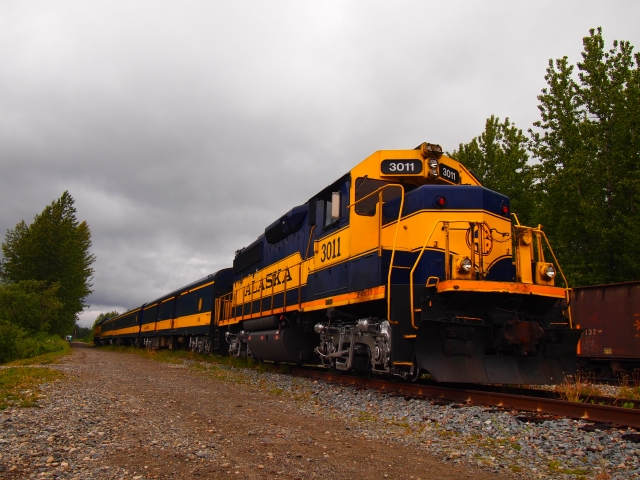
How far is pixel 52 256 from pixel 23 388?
123 ft

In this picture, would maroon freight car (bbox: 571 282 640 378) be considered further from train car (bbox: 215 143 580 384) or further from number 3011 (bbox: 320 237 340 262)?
number 3011 (bbox: 320 237 340 262)

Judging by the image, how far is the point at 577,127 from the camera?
2105cm

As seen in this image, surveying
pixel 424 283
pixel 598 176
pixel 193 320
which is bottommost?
pixel 193 320

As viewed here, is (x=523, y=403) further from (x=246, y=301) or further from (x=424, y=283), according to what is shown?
(x=246, y=301)

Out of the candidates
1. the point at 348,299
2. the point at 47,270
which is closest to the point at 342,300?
the point at 348,299

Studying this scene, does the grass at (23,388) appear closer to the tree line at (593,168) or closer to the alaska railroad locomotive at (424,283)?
the alaska railroad locomotive at (424,283)

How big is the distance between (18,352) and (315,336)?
15218 millimetres

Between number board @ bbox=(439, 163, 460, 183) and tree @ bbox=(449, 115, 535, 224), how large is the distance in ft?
52.0

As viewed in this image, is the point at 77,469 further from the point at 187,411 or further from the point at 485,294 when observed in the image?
the point at 485,294

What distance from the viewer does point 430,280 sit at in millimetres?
7336

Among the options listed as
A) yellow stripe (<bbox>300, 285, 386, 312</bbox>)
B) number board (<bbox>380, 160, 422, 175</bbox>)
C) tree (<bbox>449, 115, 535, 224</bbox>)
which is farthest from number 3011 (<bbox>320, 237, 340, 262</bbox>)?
tree (<bbox>449, 115, 535, 224</bbox>)

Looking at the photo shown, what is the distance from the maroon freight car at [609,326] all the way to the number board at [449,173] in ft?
20.5

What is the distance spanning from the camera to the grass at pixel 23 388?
6.44 metres

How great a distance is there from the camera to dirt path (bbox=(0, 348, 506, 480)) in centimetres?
387
